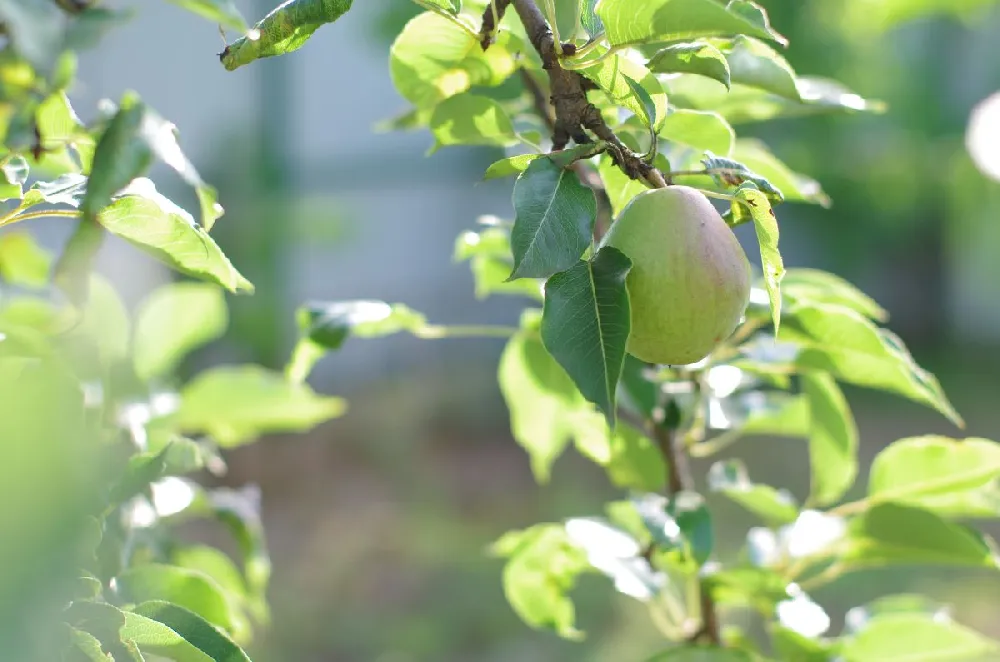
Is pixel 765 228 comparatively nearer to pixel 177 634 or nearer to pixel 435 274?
pixel 177 634

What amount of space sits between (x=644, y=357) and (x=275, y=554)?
225 cm

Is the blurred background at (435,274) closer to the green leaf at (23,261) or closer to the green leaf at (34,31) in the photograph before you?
the green leaf at (23,261)

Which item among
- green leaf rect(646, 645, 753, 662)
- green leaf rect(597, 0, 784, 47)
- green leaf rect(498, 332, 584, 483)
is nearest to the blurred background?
green leaf rect(498, 332, 584, 483)

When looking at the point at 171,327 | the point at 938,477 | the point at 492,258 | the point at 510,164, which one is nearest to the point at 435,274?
the point at 171,327

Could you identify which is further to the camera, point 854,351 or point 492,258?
point 492,258

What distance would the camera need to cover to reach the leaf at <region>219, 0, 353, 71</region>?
371 millimetres

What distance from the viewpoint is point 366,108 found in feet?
13.8

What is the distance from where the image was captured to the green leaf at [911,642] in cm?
61

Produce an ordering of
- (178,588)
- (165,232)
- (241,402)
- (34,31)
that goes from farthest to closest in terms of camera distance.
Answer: (241,402) < (178,588) < (165,232) < (34,31)

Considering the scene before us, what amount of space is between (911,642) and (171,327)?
0.56 meters

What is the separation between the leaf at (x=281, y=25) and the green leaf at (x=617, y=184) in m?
0.15

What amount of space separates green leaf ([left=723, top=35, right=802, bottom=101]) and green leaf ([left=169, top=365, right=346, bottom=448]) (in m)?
0.38

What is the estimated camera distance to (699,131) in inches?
19.0

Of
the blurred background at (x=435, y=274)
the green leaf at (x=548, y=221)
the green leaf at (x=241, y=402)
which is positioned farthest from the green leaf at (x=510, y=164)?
the blurred background at (x=435, y=274)
